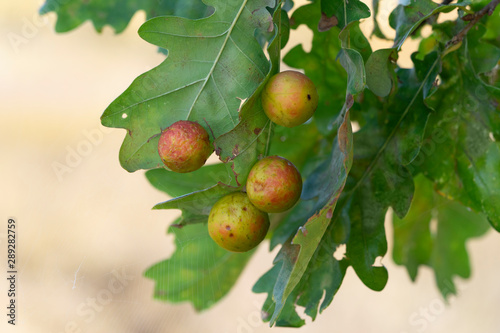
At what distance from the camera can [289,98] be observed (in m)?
0.60

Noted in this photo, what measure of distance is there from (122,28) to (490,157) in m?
0.60

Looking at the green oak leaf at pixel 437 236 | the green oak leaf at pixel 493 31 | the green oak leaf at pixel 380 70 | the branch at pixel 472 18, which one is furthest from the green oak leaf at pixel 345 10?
the green oak leaf at pixel 437 236

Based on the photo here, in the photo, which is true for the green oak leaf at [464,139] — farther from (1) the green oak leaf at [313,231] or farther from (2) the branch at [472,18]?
(1) the green oak leaf at [313,231]

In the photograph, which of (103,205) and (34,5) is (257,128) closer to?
(103,205)

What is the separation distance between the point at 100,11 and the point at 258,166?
457 mm

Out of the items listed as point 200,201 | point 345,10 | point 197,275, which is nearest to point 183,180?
point 197,275

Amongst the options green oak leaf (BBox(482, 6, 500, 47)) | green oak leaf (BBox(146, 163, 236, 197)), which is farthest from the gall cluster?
green oak leaf (BBox(482, 6, 500, 47))

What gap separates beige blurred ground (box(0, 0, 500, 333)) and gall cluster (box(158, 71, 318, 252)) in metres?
0.29

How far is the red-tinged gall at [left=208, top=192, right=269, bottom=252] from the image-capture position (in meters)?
0.62

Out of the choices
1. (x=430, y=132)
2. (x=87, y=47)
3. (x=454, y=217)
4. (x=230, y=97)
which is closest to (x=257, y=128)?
(x=230, y=97)

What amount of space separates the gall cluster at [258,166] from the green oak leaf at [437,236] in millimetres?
583

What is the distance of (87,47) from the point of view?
105 cm

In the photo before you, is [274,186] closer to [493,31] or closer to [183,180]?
[183,180]

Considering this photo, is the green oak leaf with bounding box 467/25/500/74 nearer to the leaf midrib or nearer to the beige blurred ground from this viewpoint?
the beige blurred ground
